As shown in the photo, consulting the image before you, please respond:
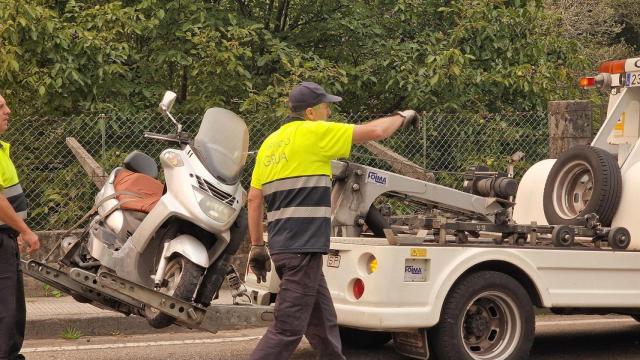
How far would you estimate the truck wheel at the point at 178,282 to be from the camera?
20.6 feet

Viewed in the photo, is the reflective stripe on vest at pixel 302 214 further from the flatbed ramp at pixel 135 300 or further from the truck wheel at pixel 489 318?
the truck wheel at pixel 489 318

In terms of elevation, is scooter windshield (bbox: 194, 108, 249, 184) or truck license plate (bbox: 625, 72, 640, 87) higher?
truck license plate (bbox: 625, 72, 640, 87)

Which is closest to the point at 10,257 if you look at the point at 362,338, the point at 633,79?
the point at 362,338

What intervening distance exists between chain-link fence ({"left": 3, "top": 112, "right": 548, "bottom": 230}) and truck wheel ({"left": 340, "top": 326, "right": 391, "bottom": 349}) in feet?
9.31

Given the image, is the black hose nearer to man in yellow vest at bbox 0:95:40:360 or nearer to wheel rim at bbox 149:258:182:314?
wheel rim at bbox 149:258:182:314

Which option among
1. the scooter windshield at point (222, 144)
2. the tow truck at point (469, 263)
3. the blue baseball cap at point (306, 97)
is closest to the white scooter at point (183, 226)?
the scooter windshield at point (222, 144)

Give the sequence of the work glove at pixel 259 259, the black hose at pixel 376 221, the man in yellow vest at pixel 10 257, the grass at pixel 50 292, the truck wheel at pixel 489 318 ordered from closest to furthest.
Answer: the man in yellow vest at pixel 10 257 → the work glove at pixel 259 259 → the truck wheel at pixel 489 318 → the black hose at pixel 376 221 → the grass at pixel 50 292

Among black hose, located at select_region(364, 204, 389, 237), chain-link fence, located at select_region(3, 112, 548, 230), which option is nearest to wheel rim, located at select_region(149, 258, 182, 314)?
black hose, located at select_region(364, 204, 389, 237)

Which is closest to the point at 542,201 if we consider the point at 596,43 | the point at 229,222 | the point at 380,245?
the point at 380,245

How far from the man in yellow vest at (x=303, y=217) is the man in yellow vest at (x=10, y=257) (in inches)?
58.0

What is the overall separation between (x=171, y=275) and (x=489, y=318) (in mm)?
2113

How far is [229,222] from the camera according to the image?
6449mm

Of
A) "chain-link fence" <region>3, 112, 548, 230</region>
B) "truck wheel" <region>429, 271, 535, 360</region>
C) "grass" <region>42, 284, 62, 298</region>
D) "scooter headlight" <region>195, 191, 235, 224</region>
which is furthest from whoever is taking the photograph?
"chain-link fence" <region>3, 112, 548, 230</region>

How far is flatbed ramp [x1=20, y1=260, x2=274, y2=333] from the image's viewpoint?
624cm
